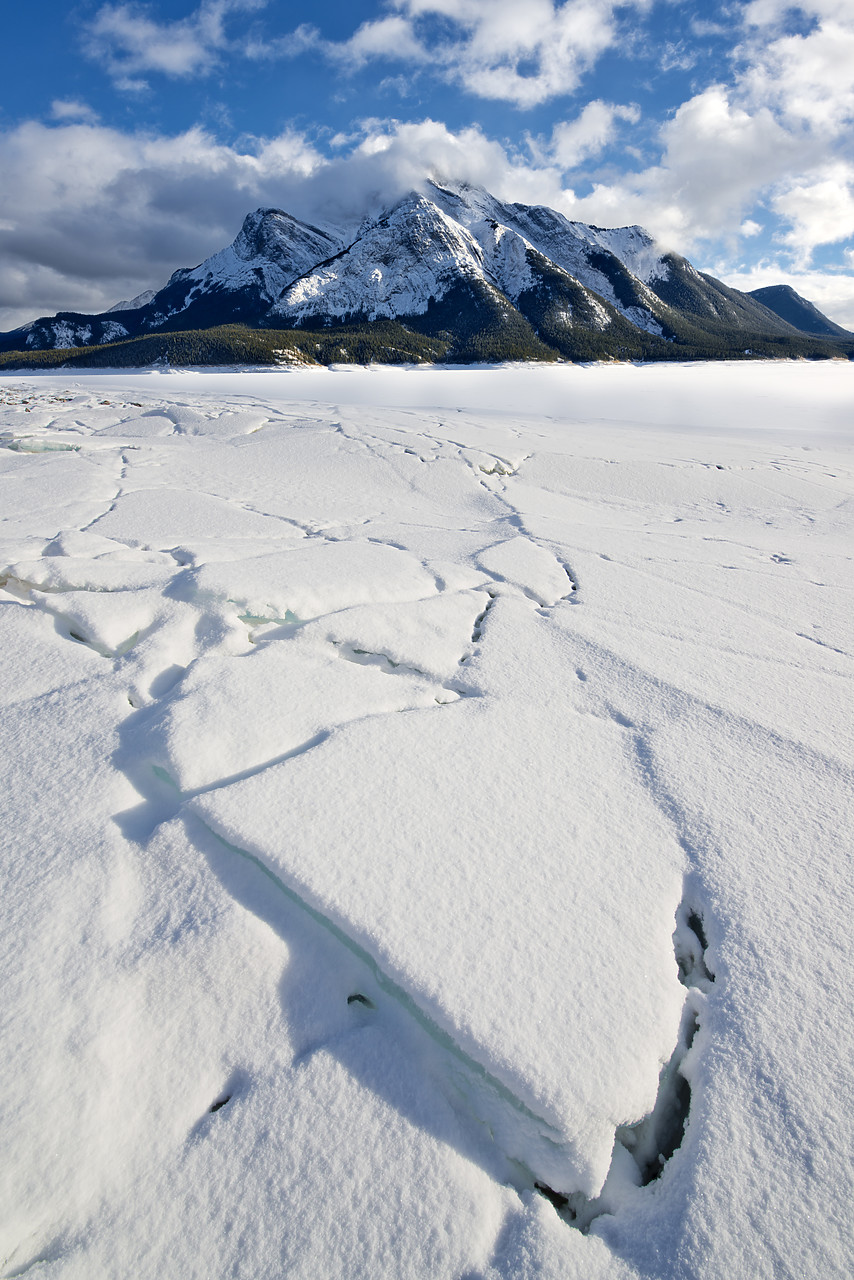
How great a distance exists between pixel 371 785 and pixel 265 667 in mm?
779

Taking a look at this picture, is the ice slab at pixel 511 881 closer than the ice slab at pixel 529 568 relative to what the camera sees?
Yes

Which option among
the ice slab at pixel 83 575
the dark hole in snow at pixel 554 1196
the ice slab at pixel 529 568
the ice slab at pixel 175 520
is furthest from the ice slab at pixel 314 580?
the dark hole in snow at pixel 554 1196

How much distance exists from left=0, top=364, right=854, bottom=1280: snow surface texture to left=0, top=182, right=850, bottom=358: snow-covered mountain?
84748 mm

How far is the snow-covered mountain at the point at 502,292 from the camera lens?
315ft

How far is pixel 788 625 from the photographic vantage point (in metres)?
2.91

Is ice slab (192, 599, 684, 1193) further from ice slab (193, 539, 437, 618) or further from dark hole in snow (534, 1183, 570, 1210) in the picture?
ice slab (193, 539, 437, 618)

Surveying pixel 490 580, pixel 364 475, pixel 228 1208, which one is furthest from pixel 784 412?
pixel 228 1208

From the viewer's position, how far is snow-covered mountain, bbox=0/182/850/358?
9612 cm

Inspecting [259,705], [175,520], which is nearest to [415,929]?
[259,705]

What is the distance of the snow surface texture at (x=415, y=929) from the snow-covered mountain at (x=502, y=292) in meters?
84.7

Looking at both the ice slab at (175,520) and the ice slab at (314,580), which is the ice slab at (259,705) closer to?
the ice slab at (314,580)

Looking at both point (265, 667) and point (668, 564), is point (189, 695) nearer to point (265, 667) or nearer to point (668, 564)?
point (265, 667)

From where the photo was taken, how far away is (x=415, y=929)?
1290mm

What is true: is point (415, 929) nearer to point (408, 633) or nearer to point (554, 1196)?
point (554, 1196)
